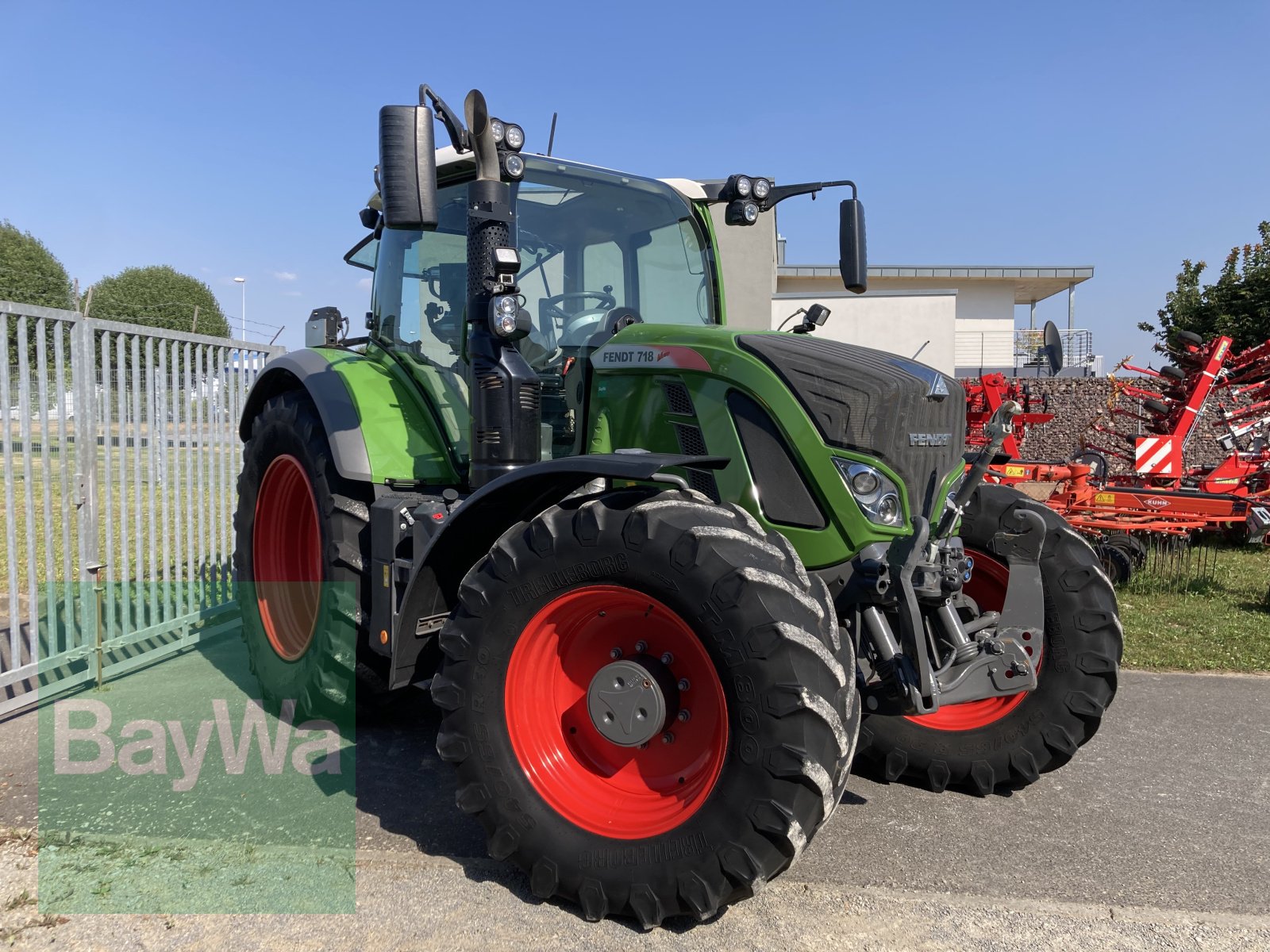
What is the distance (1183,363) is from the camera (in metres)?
10.8

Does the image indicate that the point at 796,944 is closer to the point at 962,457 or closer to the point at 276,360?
the point at 962,457

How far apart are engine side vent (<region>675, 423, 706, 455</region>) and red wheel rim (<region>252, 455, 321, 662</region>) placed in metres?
2.26

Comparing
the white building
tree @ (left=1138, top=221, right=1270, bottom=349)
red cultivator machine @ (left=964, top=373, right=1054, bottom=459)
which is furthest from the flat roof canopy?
red cultivator machine @ (left=964, top=373, right=1054, bottom=459)

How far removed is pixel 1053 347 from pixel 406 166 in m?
6.47

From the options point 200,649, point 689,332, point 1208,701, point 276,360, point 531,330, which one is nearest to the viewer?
point 689,332

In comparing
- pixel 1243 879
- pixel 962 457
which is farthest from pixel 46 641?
pixel 1243 879

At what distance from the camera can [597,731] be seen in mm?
2961

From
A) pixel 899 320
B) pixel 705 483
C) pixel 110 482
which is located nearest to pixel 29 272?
pixel 899 320

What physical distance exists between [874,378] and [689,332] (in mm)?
668

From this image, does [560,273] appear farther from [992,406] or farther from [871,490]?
[992,406]

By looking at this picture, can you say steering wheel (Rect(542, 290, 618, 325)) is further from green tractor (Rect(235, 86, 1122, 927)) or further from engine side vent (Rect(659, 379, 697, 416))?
engine side vent (Rect(659, 379, 697, 416))

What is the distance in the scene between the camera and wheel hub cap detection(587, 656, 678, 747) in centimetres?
283

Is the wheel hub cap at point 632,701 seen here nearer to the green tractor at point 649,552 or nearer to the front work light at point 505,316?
the green tractor at point 649,552

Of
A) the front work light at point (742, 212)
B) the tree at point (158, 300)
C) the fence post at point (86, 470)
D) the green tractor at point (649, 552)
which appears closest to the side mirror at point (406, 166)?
the green tractor at point (649, 552)
